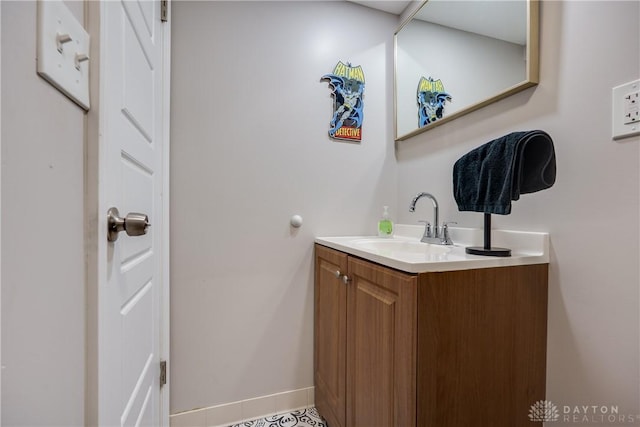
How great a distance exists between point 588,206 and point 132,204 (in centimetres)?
127

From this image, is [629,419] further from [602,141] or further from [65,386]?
[65,386]

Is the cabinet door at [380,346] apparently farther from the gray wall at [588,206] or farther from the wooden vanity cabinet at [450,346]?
the gray wall at [588,206]

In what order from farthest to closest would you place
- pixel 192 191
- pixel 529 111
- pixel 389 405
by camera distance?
pixel 192 191 < pixel 529 111 < pixel 389 405

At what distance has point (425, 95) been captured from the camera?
58.2 inches

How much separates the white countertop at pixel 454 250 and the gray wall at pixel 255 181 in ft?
0.86

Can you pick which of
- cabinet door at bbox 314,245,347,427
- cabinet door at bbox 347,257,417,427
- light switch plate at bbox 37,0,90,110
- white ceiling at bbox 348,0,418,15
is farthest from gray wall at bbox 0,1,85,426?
white ceiling at bbox 348,0,418,15

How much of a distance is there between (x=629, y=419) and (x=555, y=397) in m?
0.17

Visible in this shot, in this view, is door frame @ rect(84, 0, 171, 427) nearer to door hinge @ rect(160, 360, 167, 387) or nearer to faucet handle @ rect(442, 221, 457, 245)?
door hinge @ rect(160, 360, 167, 387)

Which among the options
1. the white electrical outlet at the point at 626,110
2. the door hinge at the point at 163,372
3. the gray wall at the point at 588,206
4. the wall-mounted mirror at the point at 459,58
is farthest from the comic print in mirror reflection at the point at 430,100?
the door hinge at the point at 163,372

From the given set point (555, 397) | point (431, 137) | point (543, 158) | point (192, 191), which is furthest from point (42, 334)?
point (431, 137)

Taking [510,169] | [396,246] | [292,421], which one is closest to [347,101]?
[396,246]

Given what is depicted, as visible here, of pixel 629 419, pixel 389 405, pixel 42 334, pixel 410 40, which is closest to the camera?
pixel 42 334

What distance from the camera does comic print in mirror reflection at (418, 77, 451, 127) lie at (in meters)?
1.39

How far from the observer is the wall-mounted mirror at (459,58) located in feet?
3.29
